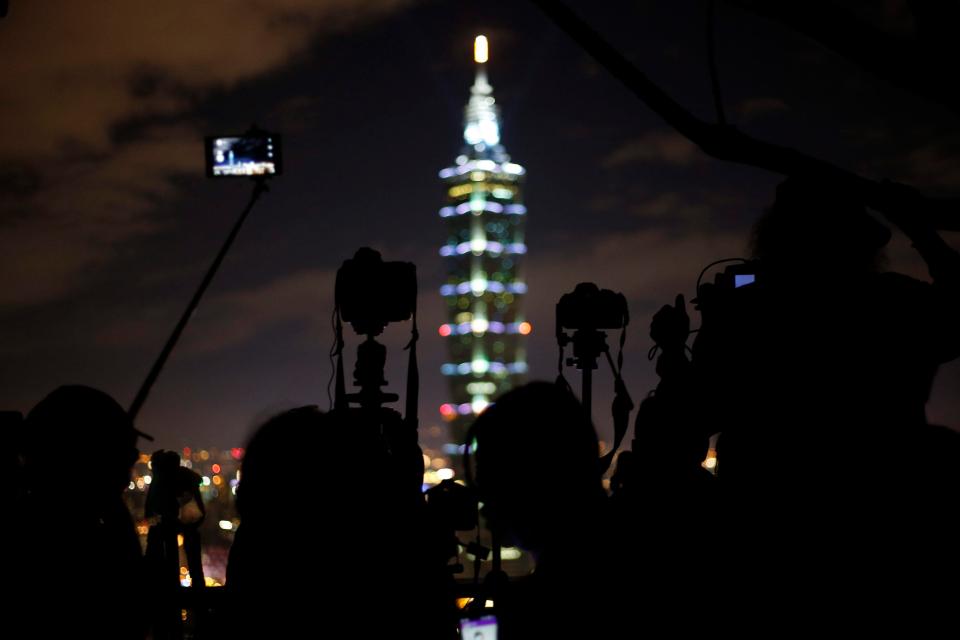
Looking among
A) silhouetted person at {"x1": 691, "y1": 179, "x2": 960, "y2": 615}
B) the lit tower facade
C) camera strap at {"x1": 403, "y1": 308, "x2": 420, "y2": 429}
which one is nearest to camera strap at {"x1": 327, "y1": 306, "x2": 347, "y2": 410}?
camera strap at {"x1": 403, "y1": 308, "x2": 420, "y2": 429}

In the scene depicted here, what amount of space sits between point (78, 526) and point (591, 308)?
2.77m

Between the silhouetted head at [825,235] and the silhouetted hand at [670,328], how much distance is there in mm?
1561

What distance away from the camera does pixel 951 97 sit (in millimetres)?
1179

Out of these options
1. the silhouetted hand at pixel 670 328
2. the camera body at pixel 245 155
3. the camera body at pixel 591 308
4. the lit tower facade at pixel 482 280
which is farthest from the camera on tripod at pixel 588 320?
the lit tower facade at pixel 482 280

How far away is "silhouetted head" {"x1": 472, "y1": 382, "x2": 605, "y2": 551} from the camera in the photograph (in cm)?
155

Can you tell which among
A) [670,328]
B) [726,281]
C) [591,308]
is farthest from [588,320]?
[726,281]

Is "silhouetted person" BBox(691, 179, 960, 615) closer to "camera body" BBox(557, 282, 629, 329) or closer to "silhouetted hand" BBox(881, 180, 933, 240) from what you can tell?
"silhouetted hand" BBox(881, 180, 933, 240)

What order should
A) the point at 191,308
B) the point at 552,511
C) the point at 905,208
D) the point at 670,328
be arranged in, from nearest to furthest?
the point at 905,208 < the point at 552,511 < the point at 670,328 < the point at 191,308

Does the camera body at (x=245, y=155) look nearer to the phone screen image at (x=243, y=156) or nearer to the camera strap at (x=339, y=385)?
the phone screen image at (x=243, y=156)

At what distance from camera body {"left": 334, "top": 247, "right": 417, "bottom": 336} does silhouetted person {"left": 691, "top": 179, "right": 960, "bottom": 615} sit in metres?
1.76

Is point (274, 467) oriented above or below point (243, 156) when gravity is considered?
below

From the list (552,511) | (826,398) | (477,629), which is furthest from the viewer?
(477,629)

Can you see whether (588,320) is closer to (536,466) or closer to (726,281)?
(726,281)

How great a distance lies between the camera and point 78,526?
1873 millimetres
